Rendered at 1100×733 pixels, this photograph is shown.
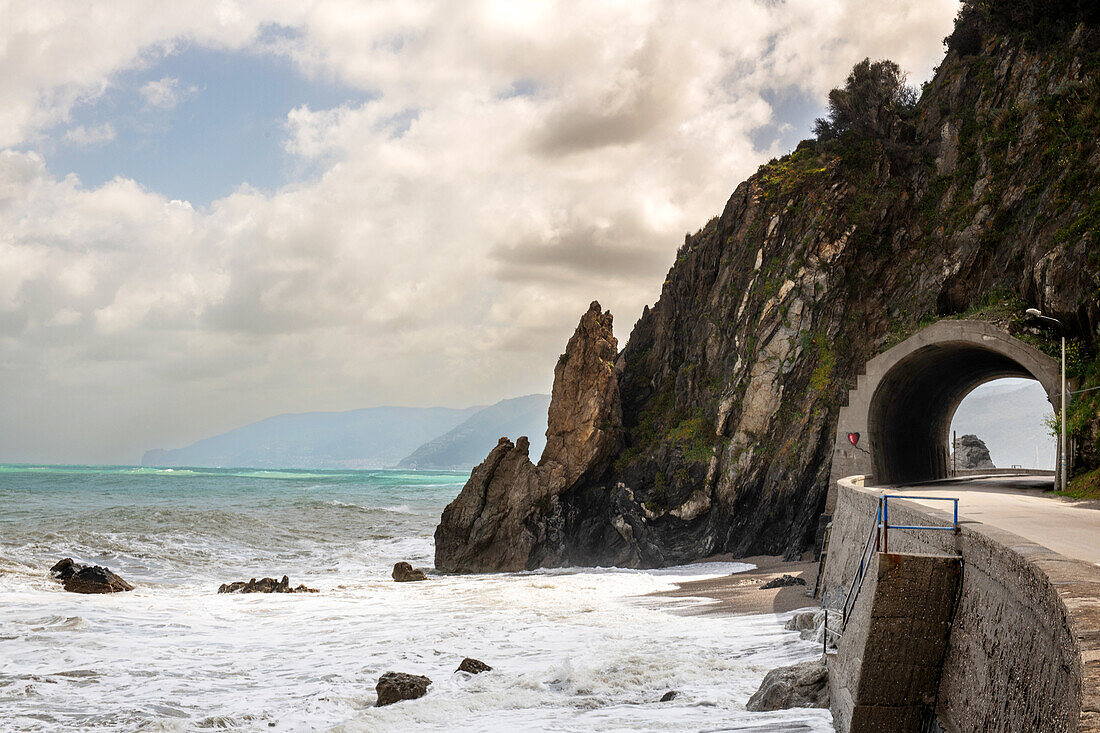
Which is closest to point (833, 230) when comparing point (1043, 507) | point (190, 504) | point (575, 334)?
point (575, 334)

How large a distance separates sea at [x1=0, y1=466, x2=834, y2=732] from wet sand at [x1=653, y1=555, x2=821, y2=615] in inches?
28.7

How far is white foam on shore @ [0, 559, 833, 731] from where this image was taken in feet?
34.6

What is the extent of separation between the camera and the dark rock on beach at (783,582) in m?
19.9

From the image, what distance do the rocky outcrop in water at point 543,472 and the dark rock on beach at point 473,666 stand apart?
17.1m

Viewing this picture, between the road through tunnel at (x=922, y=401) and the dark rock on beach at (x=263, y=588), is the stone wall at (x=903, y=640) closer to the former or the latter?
the road through tunnel at (x=922, y=401)

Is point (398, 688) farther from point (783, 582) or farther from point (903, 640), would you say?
point (783, 582)

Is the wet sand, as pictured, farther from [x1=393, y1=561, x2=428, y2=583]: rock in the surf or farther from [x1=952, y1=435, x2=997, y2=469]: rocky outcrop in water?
[x1=952, y1=435, x2=997, y2=469]: rocky outcrop in water

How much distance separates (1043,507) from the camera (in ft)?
46.9

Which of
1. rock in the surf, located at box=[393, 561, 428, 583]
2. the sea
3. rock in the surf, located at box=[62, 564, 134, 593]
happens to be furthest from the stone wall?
rock in the surf, located at box=[62, 564, 134, 593]

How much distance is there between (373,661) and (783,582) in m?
11.2

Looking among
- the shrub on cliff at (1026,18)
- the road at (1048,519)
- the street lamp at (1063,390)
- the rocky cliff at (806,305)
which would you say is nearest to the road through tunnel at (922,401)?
the rocky cliff at (806,305)

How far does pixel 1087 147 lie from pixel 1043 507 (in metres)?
12.7

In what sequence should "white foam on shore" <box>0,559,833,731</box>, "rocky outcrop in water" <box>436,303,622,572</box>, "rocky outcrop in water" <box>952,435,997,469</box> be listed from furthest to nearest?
"rocky outcrop in water" <box>952,435,997,469</box> < "rocky outcrop in water" <box>436,303,622,572</box> < "white foam on shore" <box>0,559,833,731</box>

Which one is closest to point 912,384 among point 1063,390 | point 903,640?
point 1063,390
